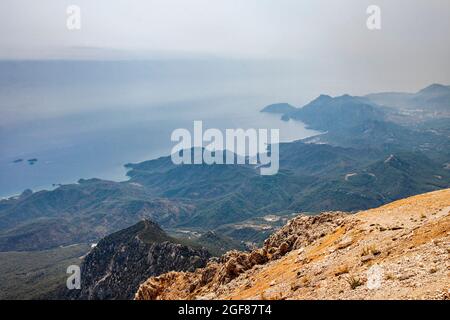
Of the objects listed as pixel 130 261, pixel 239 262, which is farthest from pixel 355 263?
pixel 130 261

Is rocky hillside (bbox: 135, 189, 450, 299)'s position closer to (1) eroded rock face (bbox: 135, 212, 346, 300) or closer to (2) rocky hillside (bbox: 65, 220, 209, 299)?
(1) eroded rock face (bbox: 135, 212, 346, 300)

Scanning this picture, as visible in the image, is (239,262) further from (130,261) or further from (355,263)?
(130,261)

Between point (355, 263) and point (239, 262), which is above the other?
point (355, 263)

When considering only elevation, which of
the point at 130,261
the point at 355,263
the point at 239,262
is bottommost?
the point at 130,261

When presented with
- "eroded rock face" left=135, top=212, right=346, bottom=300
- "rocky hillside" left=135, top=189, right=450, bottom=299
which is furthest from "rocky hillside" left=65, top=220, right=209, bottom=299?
"rocky hillside" left=135, top=189, right=450, bottom=299

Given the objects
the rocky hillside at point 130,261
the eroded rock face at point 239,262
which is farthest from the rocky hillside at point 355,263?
the rocky hillside at point 130,261

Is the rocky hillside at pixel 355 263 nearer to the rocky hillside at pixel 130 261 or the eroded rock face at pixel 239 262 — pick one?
the eroded rock face at pixel 239 262
